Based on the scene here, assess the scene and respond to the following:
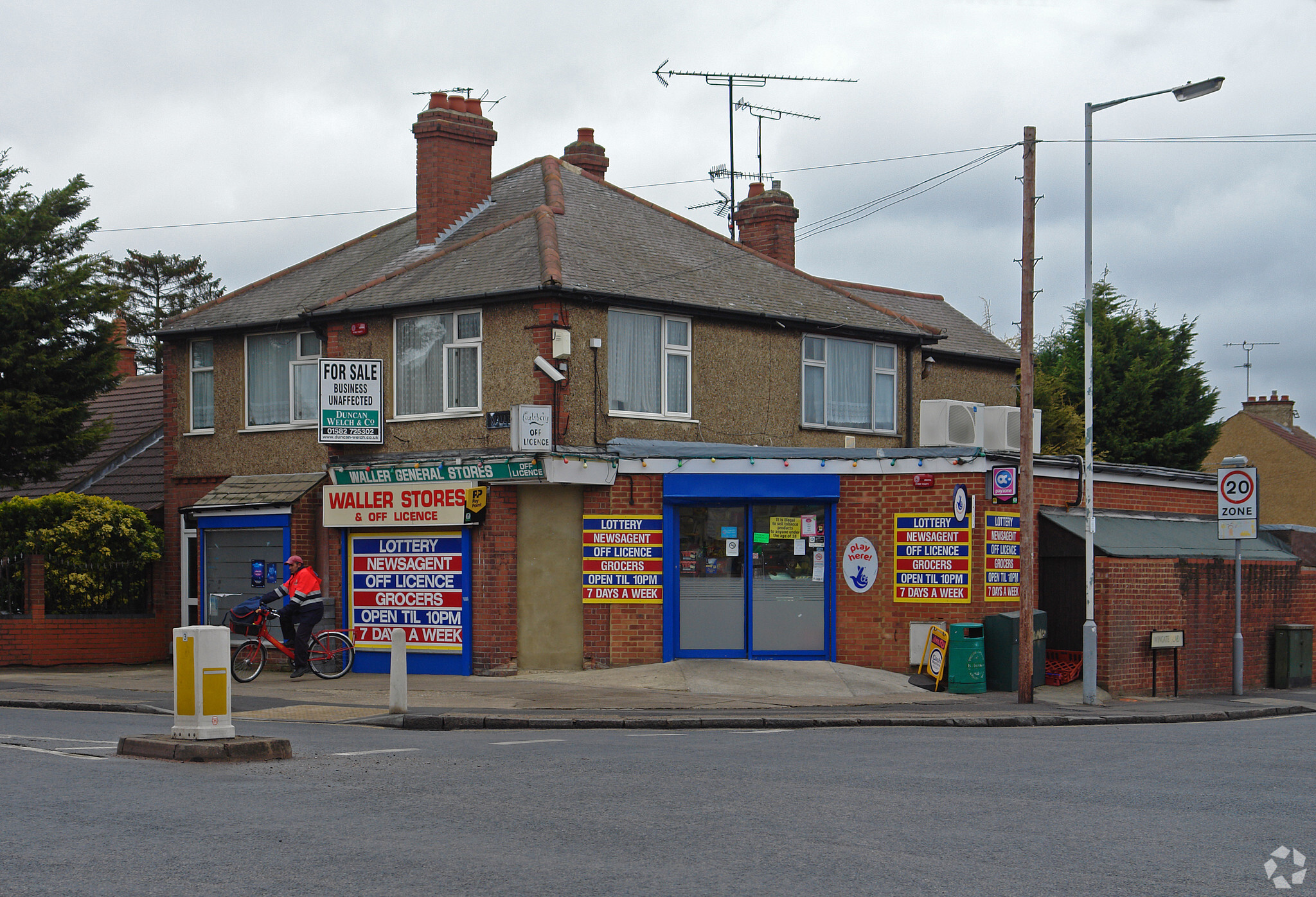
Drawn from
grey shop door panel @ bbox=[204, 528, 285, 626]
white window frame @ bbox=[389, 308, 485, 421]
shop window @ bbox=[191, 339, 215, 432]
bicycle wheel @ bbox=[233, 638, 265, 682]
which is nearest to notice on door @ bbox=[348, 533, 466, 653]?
grey shop door panel @ bbox=[204, 528, 285, 626]

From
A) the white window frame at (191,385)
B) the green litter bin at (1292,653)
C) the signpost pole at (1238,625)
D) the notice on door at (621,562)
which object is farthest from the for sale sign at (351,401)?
the green litter bin at (1292,653)

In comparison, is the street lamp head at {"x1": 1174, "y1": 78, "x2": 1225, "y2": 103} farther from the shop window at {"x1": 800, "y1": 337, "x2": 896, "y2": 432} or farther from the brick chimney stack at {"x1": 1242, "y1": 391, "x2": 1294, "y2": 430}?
the brick chimney stack at {"x1": 1242, "y1": 391, "x2": 1294, "y2": 430}

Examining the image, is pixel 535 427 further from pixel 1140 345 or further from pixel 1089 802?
pixel 1140 345

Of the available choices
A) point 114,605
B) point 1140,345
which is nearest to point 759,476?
point 114,605

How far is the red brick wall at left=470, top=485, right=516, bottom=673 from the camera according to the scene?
1919 centimetres

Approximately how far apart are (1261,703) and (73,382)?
66.2 feet

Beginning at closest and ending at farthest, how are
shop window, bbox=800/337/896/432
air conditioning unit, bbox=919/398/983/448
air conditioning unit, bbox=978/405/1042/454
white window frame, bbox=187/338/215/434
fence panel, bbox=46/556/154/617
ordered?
fence panel, bbox=46/556/154/617 → shop window, bbox=800/337/896/432 → air conditioning unit, bbox=919/398/983/448 → white window frame, bbox=187/338/215/434 → air conditioning unit, bbox=978/405/1042/454

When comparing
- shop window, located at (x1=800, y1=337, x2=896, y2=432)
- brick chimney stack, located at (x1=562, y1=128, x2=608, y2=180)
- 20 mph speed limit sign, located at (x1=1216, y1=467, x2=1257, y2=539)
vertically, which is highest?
brick chimney stack, located at (x1=562, y1=128, x2=608, y2=180)

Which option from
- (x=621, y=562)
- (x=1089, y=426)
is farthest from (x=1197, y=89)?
(x=621, y=562)

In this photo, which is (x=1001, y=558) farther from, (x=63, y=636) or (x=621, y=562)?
(x=63, y=636)

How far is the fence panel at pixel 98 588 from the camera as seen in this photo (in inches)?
837

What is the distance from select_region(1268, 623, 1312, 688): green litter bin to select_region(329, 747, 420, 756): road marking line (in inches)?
676

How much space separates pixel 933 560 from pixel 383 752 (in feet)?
34.0

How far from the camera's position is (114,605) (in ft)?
73.2
